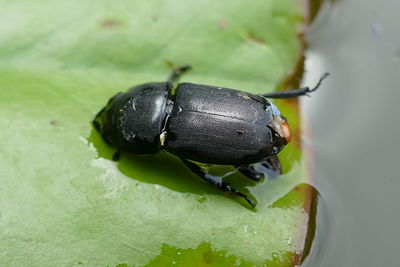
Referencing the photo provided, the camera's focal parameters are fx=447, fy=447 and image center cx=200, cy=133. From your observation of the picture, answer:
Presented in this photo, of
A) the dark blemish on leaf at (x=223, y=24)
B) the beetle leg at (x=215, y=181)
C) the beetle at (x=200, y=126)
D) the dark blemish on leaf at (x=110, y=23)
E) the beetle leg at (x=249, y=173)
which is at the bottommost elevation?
the beetle leg at (x=215, y=181)

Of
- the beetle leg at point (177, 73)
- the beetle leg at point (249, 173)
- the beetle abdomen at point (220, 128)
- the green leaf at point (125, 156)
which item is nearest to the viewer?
the green leaf at point (125, 156)

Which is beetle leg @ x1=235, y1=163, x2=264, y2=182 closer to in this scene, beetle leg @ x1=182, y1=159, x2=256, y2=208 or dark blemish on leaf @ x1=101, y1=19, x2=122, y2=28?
beetle leg @ x1=182, y1=159, x2=256, y2=208

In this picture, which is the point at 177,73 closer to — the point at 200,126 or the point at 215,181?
the point at 200,126

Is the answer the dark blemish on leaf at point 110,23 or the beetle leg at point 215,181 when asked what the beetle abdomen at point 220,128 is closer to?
the beetle leg at point 215,181

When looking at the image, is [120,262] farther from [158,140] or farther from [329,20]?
[329,20]

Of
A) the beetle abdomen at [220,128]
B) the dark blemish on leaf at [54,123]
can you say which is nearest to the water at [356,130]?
the beetle abdomen at [220,128]

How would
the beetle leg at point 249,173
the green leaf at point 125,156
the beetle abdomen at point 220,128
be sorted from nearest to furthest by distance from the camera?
the green leaf at point 125,156 < the beetle abdomen at point 220,128 < the beetle leg at point 249,173

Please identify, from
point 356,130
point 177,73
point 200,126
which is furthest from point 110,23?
point 356,130

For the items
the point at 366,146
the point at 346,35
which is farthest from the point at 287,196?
the point at 346,35
